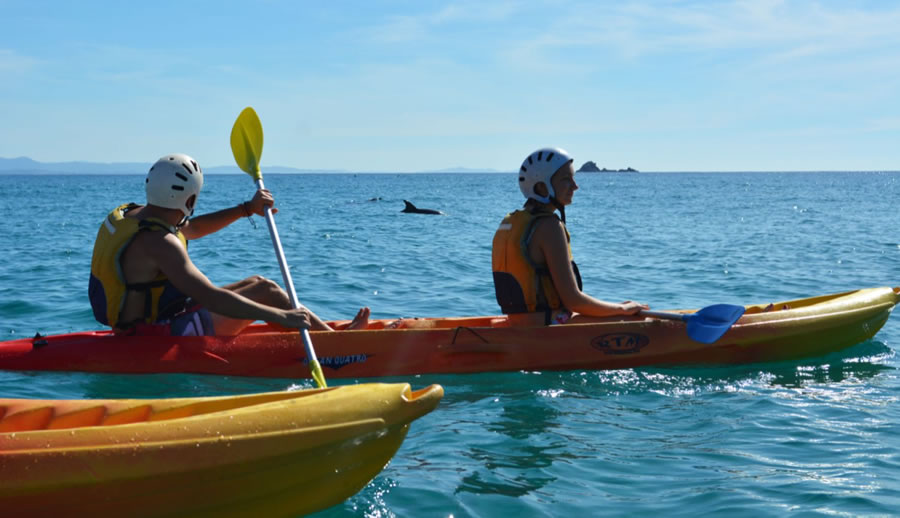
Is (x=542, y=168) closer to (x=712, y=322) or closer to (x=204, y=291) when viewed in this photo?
(x=712, y=322)

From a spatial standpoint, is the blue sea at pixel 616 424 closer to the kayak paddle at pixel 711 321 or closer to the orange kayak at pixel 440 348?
the orange kayak at pixel 440 348

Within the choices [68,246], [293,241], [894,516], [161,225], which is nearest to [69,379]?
[161,225]

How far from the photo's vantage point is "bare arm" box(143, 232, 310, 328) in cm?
524

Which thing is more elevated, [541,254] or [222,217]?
[222,217]

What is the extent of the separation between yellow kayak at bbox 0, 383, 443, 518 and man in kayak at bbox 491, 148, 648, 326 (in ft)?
8.81

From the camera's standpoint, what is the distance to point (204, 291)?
17.4ft

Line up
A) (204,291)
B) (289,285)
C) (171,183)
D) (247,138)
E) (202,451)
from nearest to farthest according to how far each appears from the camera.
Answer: (202,451) < (204,291) < (171,183) < (289,285) < (247,138)

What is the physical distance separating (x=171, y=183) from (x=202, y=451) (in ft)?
8.52

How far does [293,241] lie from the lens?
21266mm

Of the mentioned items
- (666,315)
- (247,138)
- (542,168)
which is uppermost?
(247,138)

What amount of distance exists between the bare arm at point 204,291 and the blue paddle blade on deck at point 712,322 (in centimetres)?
303

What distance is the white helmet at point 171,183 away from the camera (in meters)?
5.53

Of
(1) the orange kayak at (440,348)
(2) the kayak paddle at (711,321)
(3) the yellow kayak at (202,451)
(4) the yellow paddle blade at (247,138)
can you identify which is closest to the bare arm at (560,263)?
(1) the orange kayak at (440,348)

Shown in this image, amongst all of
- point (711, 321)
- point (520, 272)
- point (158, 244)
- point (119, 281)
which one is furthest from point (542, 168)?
point (119, 281)
